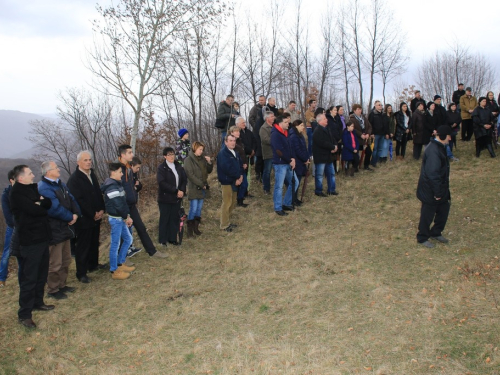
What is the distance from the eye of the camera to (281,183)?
27.3ft

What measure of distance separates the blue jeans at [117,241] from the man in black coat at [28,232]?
1.23m

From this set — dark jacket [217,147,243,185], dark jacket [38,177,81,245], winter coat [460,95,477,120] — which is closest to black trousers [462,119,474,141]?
winter coat [460,95,477,120]

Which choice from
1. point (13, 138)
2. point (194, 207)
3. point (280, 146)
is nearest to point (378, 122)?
point (280, 146)

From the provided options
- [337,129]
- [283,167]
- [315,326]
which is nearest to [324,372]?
[315,326]

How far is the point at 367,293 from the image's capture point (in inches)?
196

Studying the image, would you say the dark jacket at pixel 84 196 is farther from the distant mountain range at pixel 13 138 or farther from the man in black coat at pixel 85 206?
the distant mountain range at pixel 13 138

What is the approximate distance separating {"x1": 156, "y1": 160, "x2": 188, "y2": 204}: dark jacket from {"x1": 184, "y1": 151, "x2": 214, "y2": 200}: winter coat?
0.27m

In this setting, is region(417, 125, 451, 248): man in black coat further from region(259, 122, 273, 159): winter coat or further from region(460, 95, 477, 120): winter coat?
region(460, 95, 477, 120): winter coat

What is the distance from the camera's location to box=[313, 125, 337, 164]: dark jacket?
9.11 m

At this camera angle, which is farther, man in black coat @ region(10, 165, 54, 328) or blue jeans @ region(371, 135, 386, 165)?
blue jeans @ region(371, 135, 386, 165)

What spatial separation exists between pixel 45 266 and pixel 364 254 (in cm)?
498

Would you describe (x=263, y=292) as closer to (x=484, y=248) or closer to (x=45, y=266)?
(x=45, y=266)

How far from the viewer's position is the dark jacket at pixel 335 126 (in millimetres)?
10109

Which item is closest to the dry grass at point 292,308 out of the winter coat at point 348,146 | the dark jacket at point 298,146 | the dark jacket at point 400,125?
the dark jacket at point 298,146
